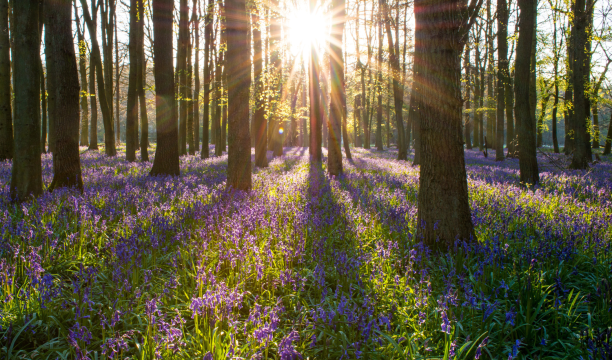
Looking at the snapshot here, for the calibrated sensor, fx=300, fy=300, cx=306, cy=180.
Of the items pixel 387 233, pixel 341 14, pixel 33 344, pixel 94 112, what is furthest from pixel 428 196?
pixel 94 112

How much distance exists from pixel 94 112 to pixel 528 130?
33.7 metres

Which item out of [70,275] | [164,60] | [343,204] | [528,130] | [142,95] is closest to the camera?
[70,275]

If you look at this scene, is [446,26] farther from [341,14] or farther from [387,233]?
[341,14]

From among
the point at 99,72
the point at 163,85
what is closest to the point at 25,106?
the point at 163,85

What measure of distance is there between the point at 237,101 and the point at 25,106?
4.20 meters

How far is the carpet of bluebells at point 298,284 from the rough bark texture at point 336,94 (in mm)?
5832

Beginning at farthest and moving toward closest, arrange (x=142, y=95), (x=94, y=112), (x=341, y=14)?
1. (x=94, y=112)
2. (x=142, y=95)
3. (x=341, y=14)

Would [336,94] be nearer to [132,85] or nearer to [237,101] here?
[237,101]

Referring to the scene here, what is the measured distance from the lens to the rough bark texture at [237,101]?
25.4ft

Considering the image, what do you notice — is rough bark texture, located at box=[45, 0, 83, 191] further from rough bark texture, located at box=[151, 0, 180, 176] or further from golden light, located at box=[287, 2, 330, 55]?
golden light, located at box=[287, 2, 330, 55]

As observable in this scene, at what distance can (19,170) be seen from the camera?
5.88m

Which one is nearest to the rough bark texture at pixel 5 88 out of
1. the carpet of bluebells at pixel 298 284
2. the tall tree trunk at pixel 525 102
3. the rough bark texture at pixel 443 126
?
the carpet of bluebells at pixel 298 284

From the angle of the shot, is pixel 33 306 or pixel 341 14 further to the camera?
pixel 341 14

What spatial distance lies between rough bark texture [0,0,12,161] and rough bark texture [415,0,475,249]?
1428cm
